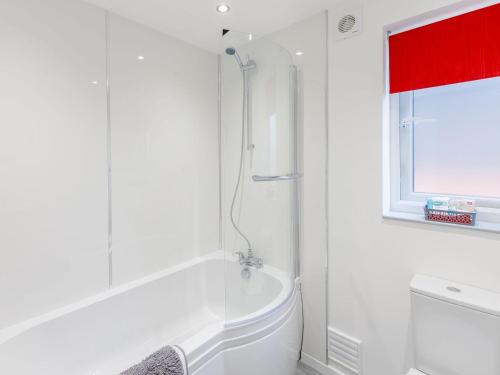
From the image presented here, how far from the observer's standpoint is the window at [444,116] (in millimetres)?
1240

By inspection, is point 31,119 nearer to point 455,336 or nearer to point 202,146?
point 202,146

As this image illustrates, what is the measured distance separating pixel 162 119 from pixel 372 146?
146 centimetres

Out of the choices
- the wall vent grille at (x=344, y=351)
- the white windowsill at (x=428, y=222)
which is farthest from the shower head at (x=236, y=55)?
the wall vent grille at (x=344, y=351)

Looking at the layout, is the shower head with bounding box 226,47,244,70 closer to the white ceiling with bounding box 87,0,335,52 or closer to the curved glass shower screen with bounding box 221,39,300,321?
the curved glass shower screen with bounding box 221,39,300,321

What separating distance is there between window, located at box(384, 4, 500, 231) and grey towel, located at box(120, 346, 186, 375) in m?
1.27

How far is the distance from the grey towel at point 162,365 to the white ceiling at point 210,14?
1833 mm

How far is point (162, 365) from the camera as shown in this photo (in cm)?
101

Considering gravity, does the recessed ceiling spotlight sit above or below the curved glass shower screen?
above

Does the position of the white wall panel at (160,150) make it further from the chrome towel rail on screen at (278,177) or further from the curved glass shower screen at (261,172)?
the chrome towel rail on screen at (278,177)

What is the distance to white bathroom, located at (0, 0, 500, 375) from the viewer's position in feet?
4.13

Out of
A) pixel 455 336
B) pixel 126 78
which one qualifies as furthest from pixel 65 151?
pixel 455 336

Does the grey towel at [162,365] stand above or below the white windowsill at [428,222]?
below

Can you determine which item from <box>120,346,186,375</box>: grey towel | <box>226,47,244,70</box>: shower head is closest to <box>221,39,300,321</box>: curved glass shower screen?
<box>226,47,244,70</box>: shower head

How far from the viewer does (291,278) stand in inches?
69.9
